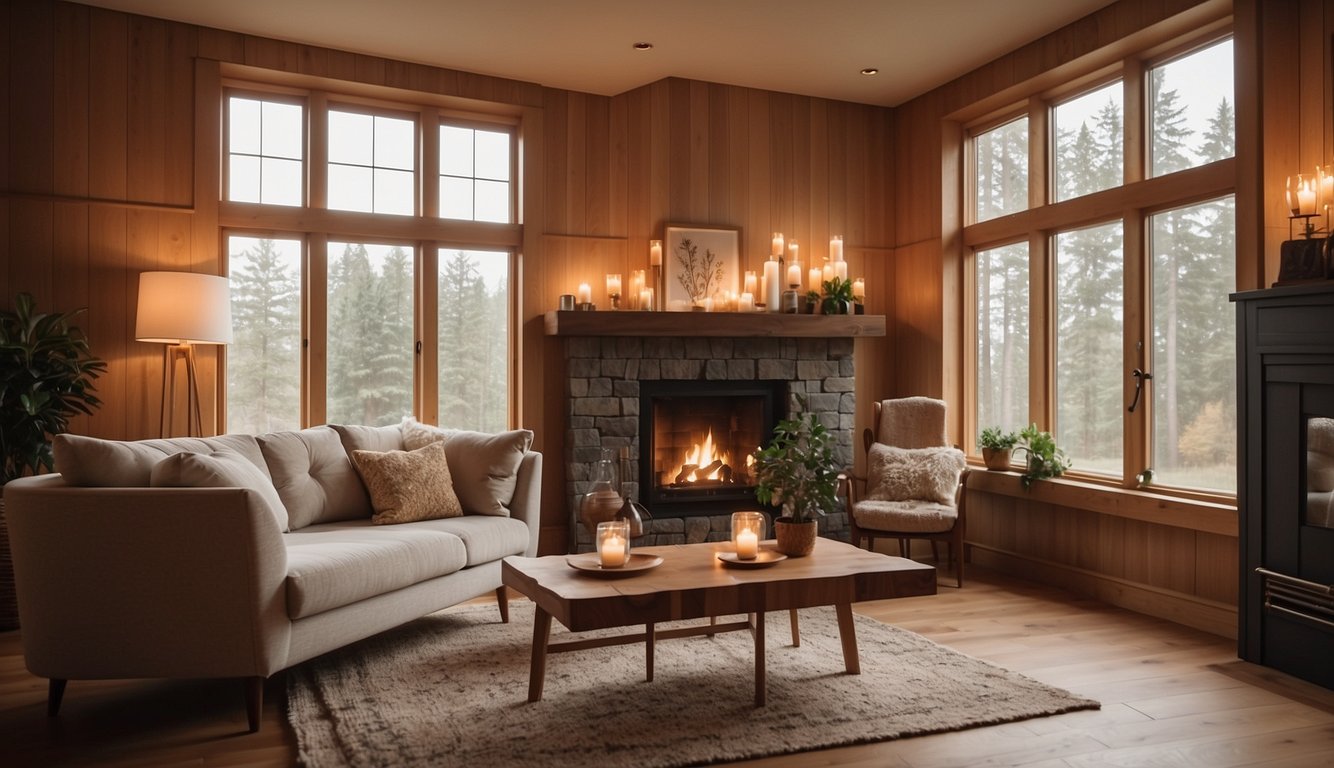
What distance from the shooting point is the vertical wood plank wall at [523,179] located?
4.37 m

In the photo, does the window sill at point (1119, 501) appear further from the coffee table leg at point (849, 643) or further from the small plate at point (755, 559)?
the small plate at point (755, 559)

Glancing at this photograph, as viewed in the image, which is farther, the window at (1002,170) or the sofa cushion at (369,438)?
the window at (1002,170)

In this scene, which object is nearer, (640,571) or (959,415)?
(640,571)

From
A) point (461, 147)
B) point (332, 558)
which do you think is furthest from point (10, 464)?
point (461, 147)

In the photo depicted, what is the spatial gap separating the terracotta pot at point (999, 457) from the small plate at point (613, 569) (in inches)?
108

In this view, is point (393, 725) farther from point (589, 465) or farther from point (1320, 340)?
point (1320, 340)

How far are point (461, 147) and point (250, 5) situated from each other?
4.44ft

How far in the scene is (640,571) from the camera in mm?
2988

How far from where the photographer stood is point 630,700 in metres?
3.01

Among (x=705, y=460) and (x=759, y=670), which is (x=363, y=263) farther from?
(x=759, y=670)

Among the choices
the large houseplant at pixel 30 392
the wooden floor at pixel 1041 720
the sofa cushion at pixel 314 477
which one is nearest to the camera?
the wooden floor at pixel 1041 720

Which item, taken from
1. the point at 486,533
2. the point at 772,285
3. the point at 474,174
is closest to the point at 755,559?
the point at 486,533

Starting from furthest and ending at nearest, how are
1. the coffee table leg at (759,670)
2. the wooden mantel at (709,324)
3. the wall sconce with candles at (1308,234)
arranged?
the wooden mantel at (709,324) < the wall sconce with candles at (1308,234) < the coffee table leg at (759,670)

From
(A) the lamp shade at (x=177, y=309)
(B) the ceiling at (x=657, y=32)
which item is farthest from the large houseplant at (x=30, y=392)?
(B) the ceiling at (x=657, y=32)
